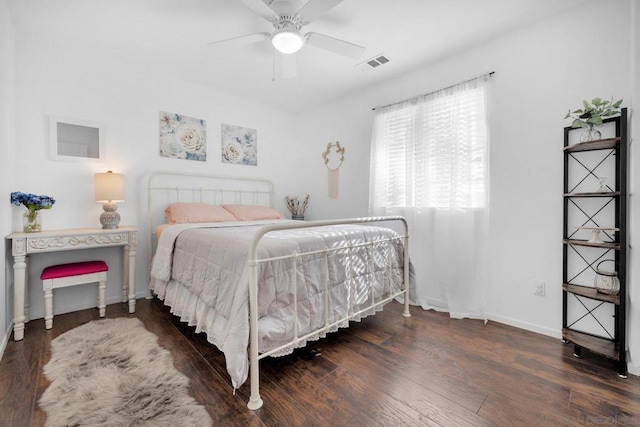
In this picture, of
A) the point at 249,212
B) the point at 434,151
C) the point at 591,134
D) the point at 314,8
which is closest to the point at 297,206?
the point at 249,212

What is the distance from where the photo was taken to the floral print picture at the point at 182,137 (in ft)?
10.6

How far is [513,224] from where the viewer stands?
2.39 metres

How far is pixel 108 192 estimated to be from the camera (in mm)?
2627

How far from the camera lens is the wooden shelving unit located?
5.56ft

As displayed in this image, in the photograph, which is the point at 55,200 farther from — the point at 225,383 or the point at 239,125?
the point at 225,383

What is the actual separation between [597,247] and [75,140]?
4.35 m

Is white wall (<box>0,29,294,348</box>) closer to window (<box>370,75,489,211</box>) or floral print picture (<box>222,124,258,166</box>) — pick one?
floral print picture (<box>222,124,258,166</box>)

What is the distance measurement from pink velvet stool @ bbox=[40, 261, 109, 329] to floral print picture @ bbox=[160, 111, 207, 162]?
138cm

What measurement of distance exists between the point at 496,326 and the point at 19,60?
4.66 m

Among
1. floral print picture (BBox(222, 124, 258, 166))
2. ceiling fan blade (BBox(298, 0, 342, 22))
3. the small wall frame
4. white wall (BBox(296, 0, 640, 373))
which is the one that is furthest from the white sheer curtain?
the small wall frame

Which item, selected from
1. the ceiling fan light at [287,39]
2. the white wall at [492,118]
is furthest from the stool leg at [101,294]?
the ceiling fan light at [287,39]

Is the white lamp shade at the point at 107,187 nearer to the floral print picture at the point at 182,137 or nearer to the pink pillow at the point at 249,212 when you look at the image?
the floral print picture at the point at 182,137

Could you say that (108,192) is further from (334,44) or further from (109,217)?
(334,44)

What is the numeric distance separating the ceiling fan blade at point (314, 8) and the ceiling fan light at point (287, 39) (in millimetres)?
111
